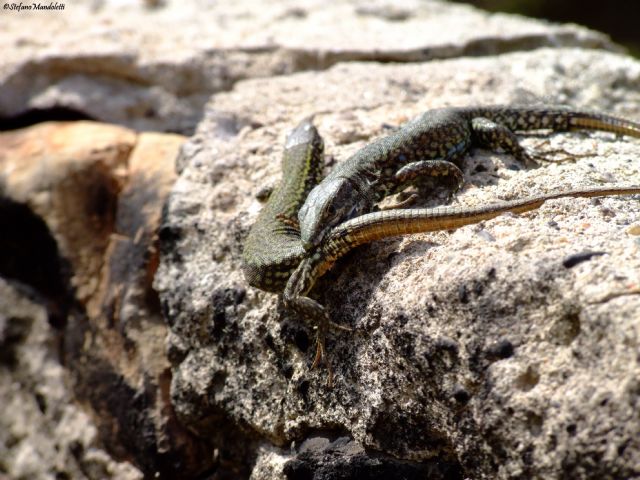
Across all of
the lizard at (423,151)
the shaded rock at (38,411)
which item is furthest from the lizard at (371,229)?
the shaded rock at (38,411)

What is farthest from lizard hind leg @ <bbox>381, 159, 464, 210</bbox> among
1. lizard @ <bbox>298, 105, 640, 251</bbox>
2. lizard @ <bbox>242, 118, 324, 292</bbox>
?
lizard @ <bbox>242, 118, 324, 292</bbox>

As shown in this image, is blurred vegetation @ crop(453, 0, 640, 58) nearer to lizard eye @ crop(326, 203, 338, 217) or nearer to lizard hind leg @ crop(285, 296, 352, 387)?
lizard eye @ crop(326, 203, 338, 217)

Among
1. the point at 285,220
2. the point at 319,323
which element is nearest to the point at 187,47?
the point at 285,220

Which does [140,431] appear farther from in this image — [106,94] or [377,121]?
[106,94]

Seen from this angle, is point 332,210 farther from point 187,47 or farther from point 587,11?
point 587,11

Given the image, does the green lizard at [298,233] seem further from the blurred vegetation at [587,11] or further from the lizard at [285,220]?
the blurred vegetation at [587,11]

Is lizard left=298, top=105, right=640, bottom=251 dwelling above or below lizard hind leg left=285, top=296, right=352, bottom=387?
above
